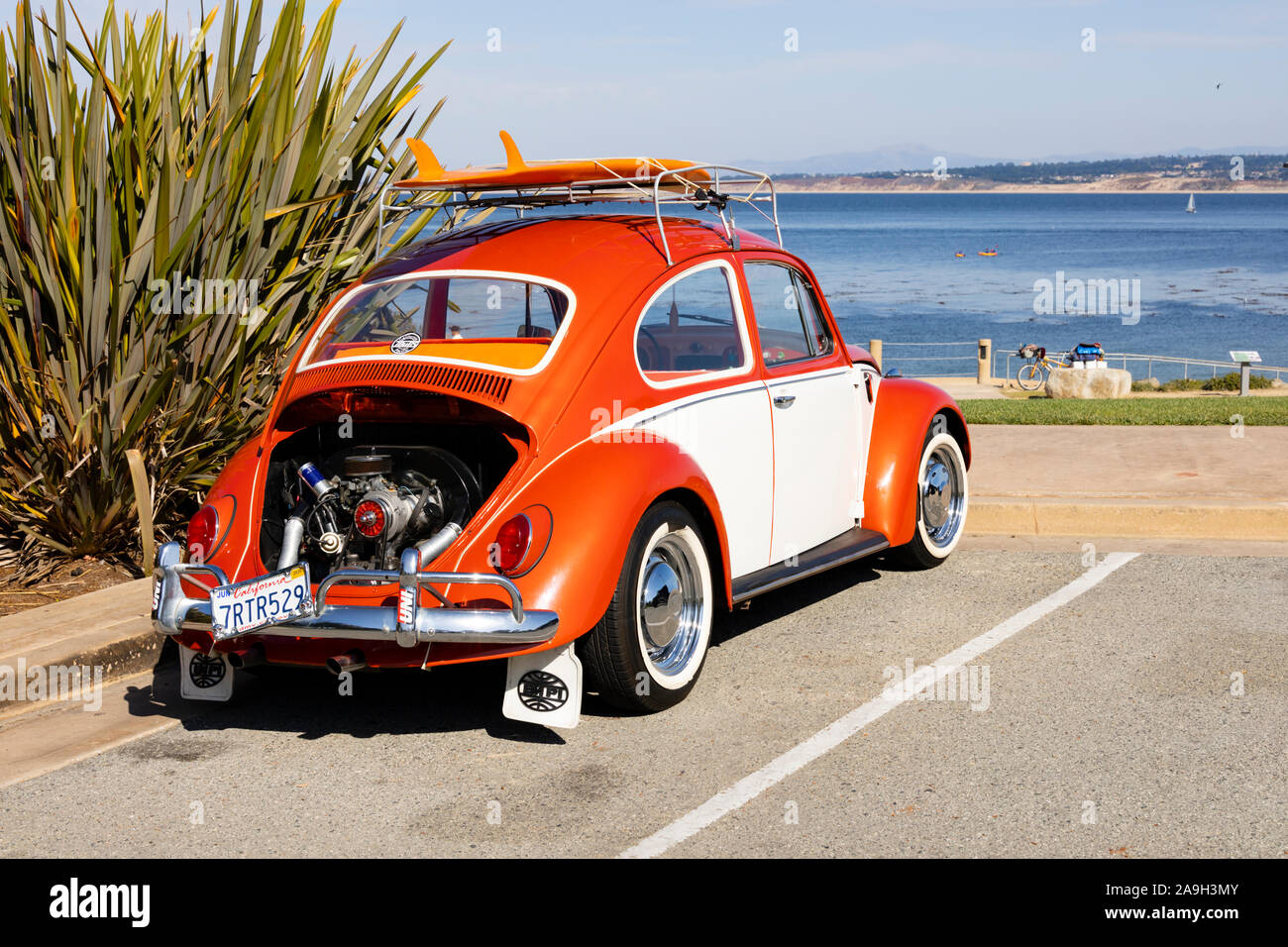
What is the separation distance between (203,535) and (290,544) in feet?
1.71

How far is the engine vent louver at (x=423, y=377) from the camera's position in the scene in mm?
5156

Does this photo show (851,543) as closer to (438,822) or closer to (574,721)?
(574,721)

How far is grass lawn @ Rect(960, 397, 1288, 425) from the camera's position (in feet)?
39.3

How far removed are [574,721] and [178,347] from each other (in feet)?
12.1

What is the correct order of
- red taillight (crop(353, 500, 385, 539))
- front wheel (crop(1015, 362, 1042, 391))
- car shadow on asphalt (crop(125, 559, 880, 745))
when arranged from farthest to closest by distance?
front wheel (crop(1015, 362, 1042, 391))
car shadow on asphalt (crop(125, 559, 880, 745))
red taillight (crop(353, 500, 385, 539))

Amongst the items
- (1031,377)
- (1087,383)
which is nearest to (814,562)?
(1087,383)

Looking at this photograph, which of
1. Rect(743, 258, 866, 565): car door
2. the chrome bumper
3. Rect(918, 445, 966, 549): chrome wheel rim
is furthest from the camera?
Rect(918, 445, 966, 549): chrome wheel rim

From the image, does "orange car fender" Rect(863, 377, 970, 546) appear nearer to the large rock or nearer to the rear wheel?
the rear wheel

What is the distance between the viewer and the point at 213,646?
16.7 ft

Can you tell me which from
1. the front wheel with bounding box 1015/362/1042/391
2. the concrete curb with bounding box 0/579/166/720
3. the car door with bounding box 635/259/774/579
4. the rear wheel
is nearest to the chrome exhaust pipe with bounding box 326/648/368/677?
the rear wheel

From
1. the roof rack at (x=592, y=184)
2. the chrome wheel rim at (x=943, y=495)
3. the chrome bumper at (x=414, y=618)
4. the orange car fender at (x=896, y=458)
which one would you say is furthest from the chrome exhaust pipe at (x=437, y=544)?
the chrome wheel rim at (x=943, y=495)

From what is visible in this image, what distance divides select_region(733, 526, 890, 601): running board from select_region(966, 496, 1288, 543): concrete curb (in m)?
1.77

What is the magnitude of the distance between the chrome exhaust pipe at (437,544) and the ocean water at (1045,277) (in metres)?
28.9
